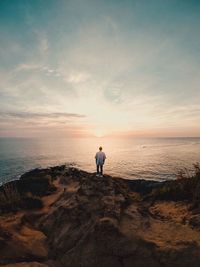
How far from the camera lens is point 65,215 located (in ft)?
30.9

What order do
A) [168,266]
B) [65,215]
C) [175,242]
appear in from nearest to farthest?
1. [168,266]
2. [175,242]
3. [65,215]

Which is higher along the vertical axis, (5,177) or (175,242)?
(175,242)

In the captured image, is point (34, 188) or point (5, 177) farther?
point (5, 177)

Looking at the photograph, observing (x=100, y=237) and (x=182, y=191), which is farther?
(x=182, y=191)

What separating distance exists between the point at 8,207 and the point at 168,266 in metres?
8.41

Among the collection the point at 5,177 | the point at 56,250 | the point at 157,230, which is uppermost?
the point at 157,230

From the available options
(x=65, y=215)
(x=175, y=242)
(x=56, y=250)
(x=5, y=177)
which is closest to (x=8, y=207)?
(x=65, y=215)

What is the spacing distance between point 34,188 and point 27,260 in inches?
421

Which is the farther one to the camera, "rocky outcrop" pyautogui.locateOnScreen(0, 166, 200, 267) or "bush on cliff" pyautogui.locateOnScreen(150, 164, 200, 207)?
"bush on cliff" pyautogui.locateOnScreen(150, 164, 200, 207)

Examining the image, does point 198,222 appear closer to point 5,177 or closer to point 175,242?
point 175,242

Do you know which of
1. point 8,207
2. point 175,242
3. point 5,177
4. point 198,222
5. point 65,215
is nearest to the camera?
point 175,242

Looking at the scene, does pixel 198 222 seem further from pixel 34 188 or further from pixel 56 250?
pixel 34 188

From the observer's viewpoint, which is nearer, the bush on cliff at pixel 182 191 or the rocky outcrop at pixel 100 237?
the rocky outcrop at pixel 100 237

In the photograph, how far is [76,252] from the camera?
6.99 m
